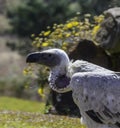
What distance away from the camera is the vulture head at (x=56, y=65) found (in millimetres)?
8641

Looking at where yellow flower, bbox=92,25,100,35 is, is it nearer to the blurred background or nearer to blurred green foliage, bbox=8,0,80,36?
the blurred background

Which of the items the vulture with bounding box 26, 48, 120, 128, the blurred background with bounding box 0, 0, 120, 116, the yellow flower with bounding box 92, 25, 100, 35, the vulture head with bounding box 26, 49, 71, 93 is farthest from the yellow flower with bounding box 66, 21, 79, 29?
the blurred background with bounding box 0, 0, 120, 116

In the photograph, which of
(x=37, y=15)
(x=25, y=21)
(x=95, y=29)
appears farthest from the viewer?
(x=25, y=21)

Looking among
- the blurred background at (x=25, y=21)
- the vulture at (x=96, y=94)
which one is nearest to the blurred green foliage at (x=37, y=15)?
the blurred background at (x=25, y=21)

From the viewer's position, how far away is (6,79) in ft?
100

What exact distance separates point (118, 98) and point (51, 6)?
106ft

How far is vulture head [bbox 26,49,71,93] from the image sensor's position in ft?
28.3

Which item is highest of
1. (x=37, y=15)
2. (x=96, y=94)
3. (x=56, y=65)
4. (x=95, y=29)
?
(x=37, y=15)

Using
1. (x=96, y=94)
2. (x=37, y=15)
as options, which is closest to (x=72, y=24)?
(x=96, y=94)

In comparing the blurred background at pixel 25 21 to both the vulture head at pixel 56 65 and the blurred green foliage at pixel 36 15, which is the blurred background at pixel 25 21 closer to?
the blurred green foliage at pixel 36 15

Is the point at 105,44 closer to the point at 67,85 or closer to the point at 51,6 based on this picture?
the point at 67,85

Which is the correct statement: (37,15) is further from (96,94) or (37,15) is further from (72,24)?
(96,94)

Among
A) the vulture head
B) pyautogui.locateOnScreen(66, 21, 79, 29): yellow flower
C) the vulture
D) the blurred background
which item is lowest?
the vulture

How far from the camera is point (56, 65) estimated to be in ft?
28.9
